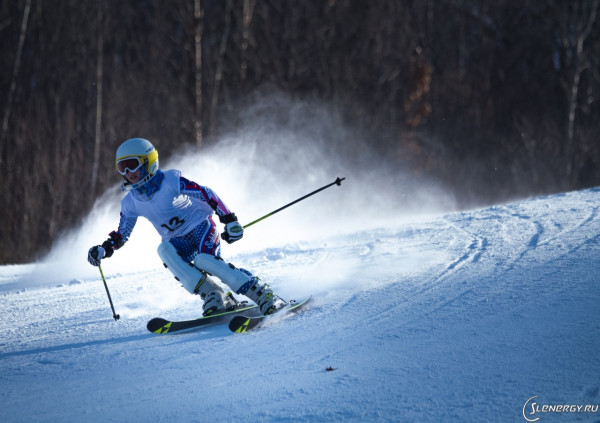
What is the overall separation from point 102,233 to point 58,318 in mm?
4913

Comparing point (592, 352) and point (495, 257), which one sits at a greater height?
point (592, 352)

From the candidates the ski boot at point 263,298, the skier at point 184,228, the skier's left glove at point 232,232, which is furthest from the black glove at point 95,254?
the ski boot at point 263,298

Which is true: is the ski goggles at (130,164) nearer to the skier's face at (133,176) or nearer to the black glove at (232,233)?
the skier's face at (133,176)

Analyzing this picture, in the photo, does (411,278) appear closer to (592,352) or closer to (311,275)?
(311,275)

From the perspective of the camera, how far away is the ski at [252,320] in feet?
11.8

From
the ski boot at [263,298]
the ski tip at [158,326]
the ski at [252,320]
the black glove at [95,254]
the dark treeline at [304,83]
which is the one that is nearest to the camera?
the ski at [252,320]

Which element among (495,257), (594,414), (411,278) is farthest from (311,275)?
(594,414)

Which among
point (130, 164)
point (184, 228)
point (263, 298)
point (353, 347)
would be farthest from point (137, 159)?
point (353, 347)

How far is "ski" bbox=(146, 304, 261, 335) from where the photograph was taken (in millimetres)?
3811

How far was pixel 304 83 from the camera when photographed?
18422mm

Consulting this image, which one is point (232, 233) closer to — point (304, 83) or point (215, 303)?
point (215, 303)

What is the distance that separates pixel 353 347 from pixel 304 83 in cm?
1617

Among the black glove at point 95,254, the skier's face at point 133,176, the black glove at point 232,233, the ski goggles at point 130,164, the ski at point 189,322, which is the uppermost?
the ski goggles at point 130,164

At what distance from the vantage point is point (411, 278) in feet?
15.4
